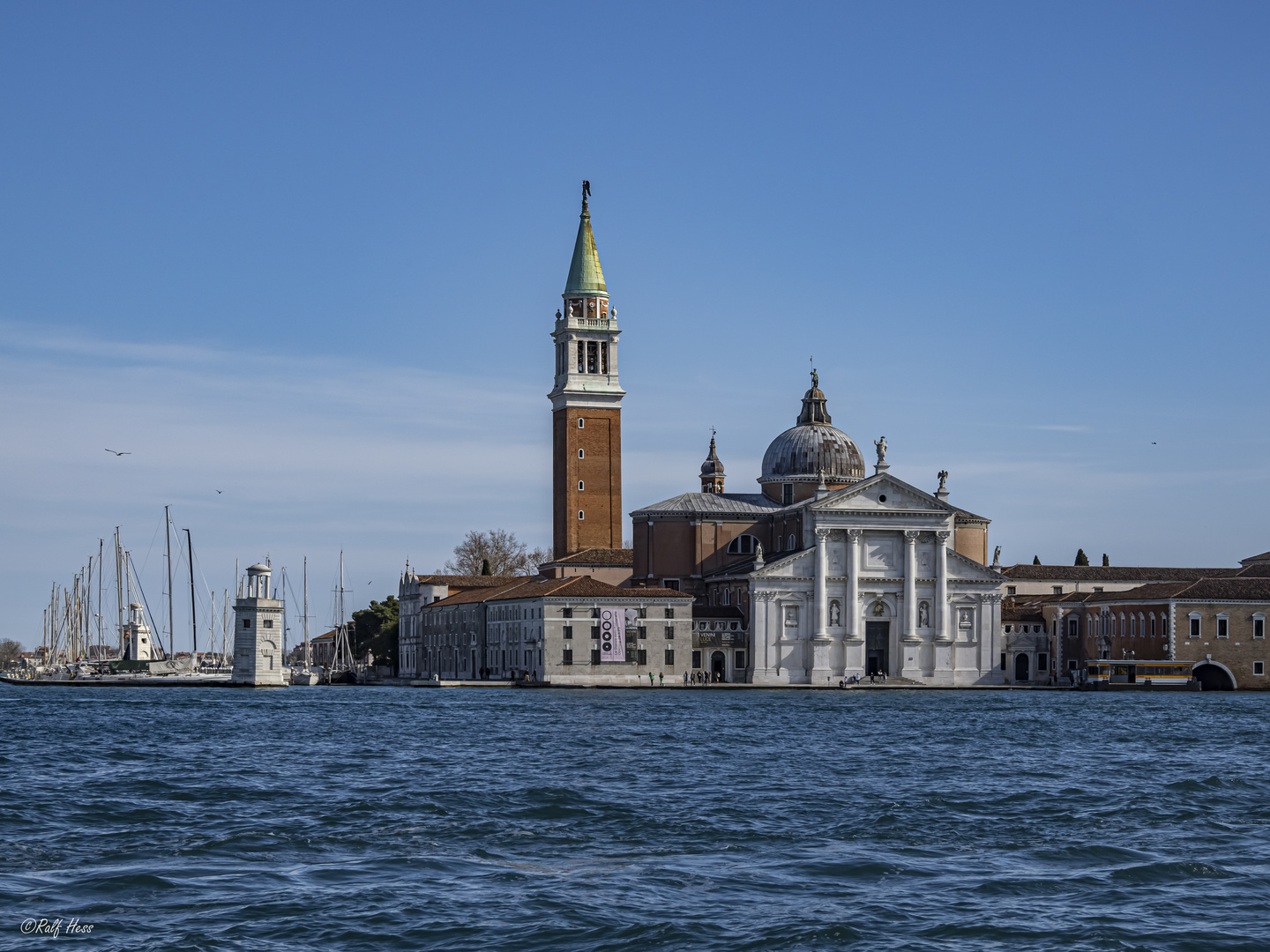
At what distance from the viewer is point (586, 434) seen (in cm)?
8569

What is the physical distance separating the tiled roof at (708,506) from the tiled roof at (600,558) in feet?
8.49

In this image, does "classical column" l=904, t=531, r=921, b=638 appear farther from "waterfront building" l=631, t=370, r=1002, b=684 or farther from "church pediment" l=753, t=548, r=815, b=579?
"church pediment" l=753, t=548, r=815, b=579

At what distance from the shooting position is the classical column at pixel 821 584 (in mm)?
73688

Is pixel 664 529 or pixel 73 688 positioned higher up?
pixel 664 529

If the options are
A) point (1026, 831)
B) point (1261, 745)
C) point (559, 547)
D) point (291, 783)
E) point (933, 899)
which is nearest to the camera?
point (933, 899)

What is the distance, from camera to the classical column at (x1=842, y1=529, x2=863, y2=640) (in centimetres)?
7394

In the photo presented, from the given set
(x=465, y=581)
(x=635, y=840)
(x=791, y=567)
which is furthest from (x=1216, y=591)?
(x=635, y=840)

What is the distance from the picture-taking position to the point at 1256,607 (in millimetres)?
73125

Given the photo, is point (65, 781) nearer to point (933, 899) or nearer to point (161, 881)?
point (161, 881)

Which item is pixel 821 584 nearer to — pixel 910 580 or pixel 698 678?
pixel 910 580

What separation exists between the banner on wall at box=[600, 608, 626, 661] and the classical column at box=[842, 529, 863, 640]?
9.53 m

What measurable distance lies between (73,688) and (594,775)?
186 ft

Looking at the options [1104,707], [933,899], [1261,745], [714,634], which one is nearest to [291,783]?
[933,899]

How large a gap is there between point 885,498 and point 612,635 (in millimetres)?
12880
